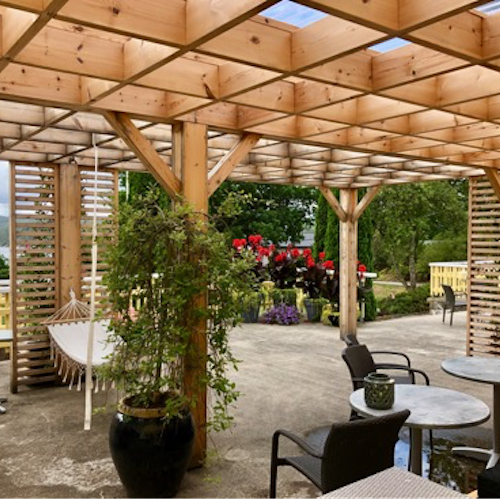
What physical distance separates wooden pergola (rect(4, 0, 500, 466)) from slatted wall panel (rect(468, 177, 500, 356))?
119 cm

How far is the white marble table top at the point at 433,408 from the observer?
8.90 feet

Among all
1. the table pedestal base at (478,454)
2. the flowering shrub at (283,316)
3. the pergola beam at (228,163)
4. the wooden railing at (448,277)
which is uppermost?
the pergola beam at (228,163)

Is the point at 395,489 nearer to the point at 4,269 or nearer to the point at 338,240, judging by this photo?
the point at 4,269

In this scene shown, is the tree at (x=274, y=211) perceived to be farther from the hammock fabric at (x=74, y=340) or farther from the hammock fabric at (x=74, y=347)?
the hammock fabric at (x=74, y=347)

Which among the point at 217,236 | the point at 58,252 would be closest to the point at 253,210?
the point at 58,252

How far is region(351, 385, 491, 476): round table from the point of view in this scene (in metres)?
2.72

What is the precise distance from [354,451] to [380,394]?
2.18ft

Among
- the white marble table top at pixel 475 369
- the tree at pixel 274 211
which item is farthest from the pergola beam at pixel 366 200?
the tree at pixel 274 211

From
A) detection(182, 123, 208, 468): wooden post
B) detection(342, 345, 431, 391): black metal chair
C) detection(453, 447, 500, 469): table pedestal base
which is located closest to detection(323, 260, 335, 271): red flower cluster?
detection(342, 345, 431, 391): black metal chair

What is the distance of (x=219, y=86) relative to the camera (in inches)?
127

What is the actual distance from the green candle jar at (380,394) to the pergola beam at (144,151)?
166 cm

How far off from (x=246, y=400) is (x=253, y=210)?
39.9 ft

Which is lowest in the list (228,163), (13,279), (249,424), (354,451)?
(249,424)

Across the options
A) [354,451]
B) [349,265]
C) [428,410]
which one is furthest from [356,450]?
[349,265]
